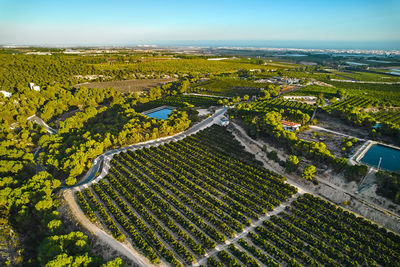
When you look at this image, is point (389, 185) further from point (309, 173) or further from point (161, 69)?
point (161, 69)

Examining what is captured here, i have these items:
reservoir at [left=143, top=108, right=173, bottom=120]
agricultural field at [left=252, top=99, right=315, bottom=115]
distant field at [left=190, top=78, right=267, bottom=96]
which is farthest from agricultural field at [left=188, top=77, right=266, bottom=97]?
reservoir at [left=143, top=108, right=173, bottom=120]

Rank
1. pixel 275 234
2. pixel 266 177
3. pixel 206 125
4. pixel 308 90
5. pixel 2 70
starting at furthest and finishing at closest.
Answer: pixel 2 70
pixel 308 90
pixel 206 125
pixel 266 177
pixel 275 234

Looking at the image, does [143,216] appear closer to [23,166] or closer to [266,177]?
[266,177]

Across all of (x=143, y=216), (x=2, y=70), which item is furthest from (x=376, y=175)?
(x=2, y=70)

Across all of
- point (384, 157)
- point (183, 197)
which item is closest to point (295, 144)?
point (384, 157)

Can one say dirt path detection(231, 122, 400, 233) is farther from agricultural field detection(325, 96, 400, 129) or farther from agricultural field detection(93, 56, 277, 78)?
agricultural field detection(93, 56, 277, 78)
